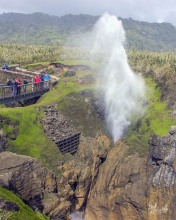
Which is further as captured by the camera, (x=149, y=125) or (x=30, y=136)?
(x=149, y=125)

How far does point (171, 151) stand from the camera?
30.6m

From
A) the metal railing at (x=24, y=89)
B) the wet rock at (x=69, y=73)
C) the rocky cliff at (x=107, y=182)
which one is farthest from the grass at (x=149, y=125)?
the wet rock at (x=69, y=73)

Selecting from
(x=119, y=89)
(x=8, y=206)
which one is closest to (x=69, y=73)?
(x=119, y=89)

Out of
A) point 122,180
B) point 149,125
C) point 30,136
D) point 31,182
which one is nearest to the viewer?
point 31,182

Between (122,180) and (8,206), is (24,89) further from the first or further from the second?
(8,206)

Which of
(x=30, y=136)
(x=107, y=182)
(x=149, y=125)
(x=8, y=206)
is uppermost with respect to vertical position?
(x=8, y=206)

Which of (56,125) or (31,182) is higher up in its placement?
(56,125)

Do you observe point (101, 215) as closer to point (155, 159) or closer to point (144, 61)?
point (155, 159)

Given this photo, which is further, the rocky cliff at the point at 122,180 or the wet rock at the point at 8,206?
the rocky cliff at the point at 122,180

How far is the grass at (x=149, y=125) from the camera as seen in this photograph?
33281mm

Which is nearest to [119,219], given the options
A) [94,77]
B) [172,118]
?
[172,118]

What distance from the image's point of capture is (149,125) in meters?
35.0

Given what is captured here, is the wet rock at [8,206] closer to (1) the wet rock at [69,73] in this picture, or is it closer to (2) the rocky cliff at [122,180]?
(2) the rocky cliff at [122,180]

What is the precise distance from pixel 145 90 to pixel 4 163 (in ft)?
73.1
